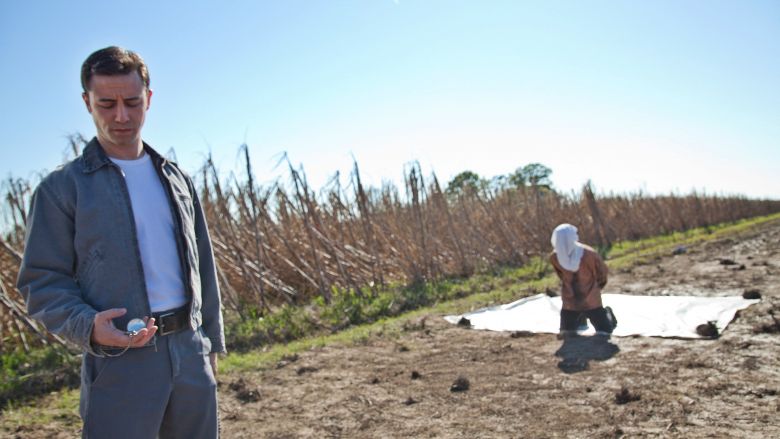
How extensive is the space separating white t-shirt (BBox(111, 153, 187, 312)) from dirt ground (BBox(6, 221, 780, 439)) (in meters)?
1.75

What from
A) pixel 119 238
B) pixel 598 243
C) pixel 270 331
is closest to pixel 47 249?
pixel 119 238

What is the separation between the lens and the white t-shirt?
1.45 metres

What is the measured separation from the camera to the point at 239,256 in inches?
245

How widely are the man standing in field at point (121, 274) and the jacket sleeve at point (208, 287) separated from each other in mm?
140

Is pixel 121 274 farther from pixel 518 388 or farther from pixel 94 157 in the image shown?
pixel 518 388

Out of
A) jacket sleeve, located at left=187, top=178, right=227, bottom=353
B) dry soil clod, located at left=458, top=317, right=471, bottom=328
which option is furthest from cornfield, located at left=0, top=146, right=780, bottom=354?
jacket sleeve, located at left=187, top=178, right=227, bottom=353

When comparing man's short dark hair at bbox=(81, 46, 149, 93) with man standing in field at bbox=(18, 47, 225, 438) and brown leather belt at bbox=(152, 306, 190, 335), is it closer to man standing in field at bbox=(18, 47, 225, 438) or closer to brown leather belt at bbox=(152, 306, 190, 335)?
man standing in field at bbox=(18, 47, 225, 438)

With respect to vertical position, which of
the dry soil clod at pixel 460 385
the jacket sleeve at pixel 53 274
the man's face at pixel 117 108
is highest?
the man's face at pixel 117 108

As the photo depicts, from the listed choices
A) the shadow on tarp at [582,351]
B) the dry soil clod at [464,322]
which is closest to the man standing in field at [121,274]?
the shadow on tarp at [582,351]

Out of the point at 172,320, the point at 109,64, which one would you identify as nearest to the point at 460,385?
the point at 172,320

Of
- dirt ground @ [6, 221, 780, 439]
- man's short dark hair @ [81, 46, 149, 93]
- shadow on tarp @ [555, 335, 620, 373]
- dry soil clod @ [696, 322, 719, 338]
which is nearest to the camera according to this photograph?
man's short dark hair @ [81, 46, 149, 93]

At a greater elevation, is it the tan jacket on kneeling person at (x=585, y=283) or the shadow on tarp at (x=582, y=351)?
the tan jacket on kneeling person at (x=585, y=283)

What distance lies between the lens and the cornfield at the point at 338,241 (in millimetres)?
6035

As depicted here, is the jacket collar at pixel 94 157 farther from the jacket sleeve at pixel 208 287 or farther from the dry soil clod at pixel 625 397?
the dry soil clod at pixel 625 397
